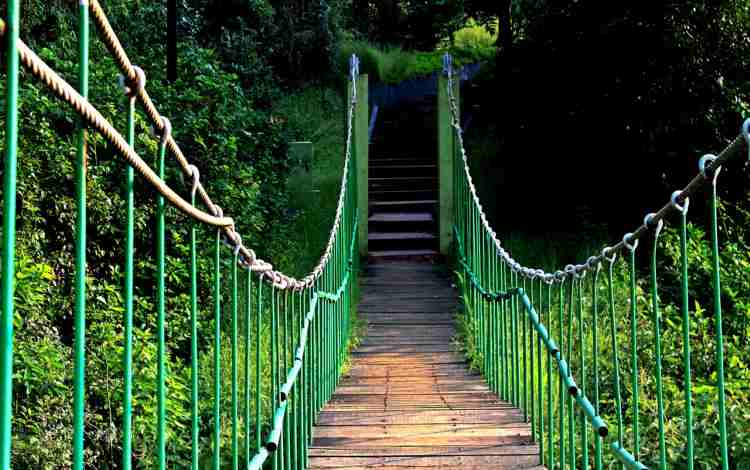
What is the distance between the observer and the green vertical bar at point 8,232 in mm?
951

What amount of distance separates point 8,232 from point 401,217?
9.54m

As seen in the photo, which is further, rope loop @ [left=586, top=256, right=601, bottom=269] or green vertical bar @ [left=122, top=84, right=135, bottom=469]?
rope loop @ [left=586, top=256, right=601, bottom=269]

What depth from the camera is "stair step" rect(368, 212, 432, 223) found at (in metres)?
10.4

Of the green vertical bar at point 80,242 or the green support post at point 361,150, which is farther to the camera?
the green support post at point 361,150

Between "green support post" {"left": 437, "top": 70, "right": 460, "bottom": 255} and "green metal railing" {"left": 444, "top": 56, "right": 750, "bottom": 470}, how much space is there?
0.38m

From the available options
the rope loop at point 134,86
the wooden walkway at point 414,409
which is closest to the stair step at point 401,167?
the wooden walkway at point 414,409

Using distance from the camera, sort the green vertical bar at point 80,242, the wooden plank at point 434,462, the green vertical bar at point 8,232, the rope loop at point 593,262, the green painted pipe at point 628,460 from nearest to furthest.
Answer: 1. the green vertical bar at point 8,232
2. the green vertical bar at point 80,242
3. the green painted pipe at point 628,460
4. the rope loop at point 593,262
5. the wooden plank at point 434,462

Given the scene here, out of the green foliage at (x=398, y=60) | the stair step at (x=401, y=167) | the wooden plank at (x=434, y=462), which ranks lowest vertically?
the wooden plank at (x=434, y=462)

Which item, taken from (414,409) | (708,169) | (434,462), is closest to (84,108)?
(708,169)

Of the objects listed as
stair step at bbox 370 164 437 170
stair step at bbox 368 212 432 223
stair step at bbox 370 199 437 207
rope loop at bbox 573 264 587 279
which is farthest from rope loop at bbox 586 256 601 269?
stair step at bbox 370 164 437 170

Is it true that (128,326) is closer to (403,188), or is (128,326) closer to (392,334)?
(392,334)

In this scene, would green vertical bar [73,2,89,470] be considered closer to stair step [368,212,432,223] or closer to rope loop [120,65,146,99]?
rope loop [120,65,146,99]

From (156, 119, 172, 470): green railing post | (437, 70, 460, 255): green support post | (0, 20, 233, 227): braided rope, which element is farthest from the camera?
(437, 70, 460, 255): green support post

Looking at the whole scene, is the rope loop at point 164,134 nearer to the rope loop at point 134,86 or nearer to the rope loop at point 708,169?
the rope loop at point 134,86
